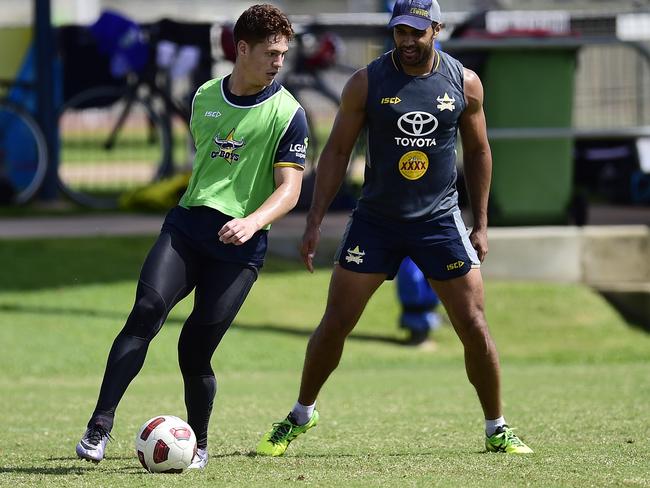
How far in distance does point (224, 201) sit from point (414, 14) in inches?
47.5

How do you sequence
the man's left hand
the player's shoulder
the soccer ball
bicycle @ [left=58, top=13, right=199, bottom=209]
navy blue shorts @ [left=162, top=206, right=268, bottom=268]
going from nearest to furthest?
1. the man's left hand
2. the soccer ball
3. navy blue shorts @ [left=162, top=206, right=268, bottom=268]
4. the player's shoulder
5. bicycle @ [left=58, top=13, right=199, bottom=209]

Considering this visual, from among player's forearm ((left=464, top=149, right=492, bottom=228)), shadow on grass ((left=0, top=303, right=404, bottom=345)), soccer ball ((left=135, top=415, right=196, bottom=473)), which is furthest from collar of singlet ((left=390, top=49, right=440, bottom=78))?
shadow on grass ((left=0, top=303, right=404, bottom=345))

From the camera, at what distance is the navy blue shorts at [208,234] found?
6.25 meters

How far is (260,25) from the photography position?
6.21 m

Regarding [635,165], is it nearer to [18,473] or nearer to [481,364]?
[481,364]

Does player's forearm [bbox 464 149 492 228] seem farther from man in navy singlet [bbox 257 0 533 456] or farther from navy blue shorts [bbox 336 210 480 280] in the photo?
navy blue shorts [bbox 336 210 480 280]

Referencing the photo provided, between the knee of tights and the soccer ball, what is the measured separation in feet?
1.37

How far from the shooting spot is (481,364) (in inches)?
265

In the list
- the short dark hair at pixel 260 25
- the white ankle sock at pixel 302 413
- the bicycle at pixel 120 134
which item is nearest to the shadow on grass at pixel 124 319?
the bicycle at pixel 120 134

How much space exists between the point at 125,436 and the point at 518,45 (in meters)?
7.76

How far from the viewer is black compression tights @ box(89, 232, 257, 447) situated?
6141mm

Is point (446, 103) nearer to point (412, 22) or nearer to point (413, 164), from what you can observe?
point (413, 164)

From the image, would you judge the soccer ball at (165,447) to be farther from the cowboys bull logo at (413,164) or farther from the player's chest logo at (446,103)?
the player's chest logo at (446,103)

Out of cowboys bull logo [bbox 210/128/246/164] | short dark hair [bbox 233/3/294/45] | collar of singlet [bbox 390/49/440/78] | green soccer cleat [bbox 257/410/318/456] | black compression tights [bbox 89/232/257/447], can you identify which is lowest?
green soccer cleat [bbox 257/410/318/456]
